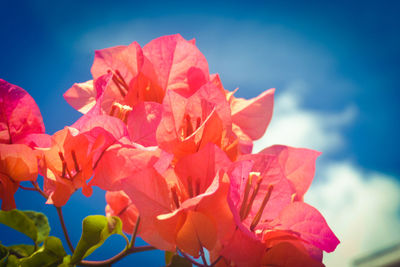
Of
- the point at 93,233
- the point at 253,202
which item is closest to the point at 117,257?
the point at 93,233

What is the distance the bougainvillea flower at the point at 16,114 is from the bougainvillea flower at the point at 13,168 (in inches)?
1.4

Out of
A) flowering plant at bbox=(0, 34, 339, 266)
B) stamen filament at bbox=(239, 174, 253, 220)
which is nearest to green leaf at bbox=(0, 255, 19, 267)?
flowering plant at bbox=(0, 34, 339, 266)

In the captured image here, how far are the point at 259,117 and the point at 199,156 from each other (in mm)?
131

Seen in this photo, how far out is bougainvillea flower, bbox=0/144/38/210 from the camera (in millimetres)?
263

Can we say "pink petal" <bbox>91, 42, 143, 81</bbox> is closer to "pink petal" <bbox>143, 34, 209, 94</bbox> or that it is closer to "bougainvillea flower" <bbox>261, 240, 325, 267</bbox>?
"pink petal" <bbox>143, 34, 209, 94</bbox>

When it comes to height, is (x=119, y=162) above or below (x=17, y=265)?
above

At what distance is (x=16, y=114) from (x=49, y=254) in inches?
5.2

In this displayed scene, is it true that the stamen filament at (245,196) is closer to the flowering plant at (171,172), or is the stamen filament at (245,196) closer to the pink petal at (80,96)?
the flowering plant at (171,172)

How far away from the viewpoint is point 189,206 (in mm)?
207

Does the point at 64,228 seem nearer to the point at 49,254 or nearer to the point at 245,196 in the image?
the point at 49,254

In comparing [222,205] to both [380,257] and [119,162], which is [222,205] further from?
[380,257]

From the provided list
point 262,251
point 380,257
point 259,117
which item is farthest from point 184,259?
point 380,257

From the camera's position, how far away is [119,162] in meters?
0.24

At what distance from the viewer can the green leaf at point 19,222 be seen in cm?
31
